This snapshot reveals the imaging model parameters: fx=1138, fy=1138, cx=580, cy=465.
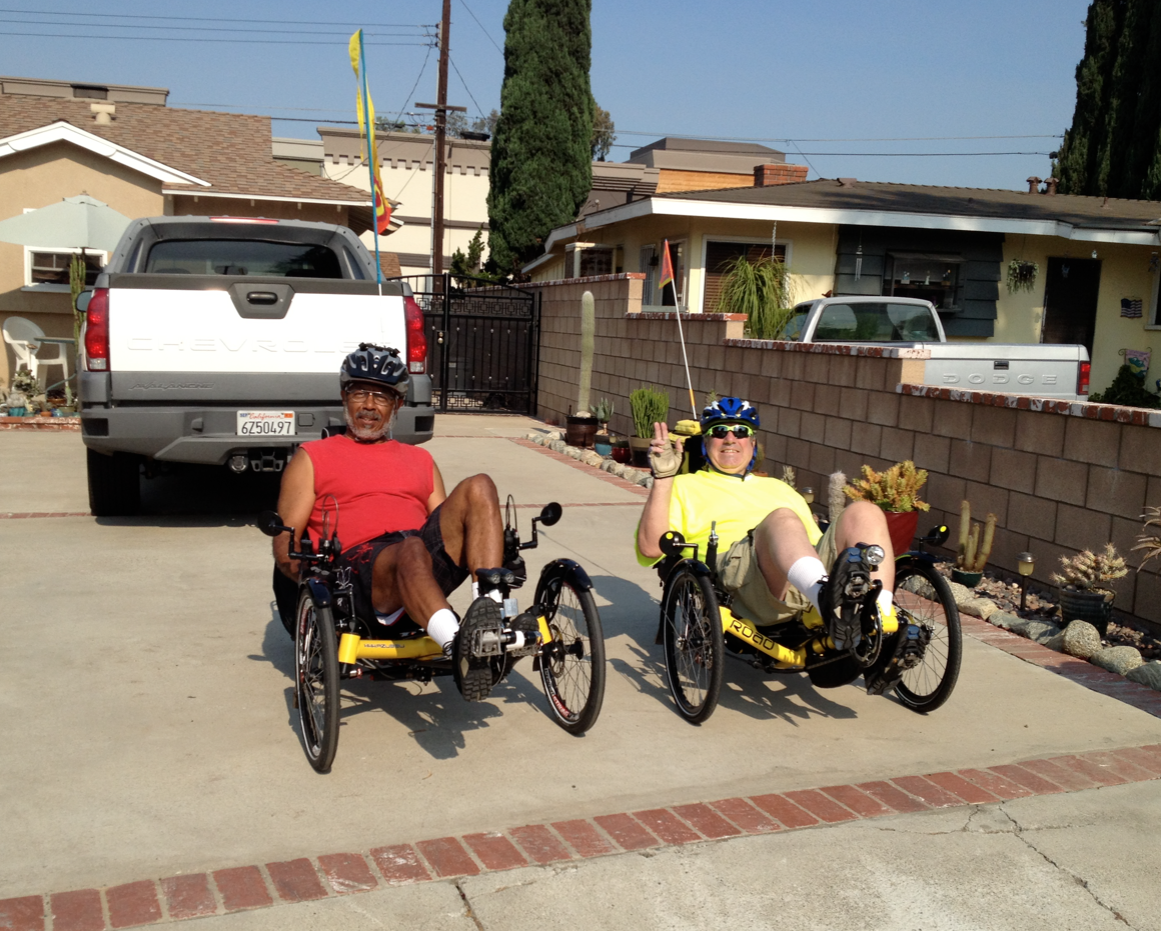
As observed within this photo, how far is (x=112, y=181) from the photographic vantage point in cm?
1656

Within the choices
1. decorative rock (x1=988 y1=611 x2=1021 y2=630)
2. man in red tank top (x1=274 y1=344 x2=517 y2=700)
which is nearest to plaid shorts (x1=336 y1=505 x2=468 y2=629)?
man in red tank top (x1=274 y1=344 x2=517 y2=700)

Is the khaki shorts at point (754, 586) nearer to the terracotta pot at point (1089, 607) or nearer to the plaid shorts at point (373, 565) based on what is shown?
the plaid shorts at point (373, 565)

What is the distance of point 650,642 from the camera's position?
5.88 meters

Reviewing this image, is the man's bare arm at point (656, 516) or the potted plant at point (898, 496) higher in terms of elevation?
the man's bare arm at point (656, 516)

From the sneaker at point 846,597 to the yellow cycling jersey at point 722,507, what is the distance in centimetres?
79

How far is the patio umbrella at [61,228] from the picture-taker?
13.9 meters

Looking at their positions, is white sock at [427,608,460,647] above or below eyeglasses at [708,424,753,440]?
below

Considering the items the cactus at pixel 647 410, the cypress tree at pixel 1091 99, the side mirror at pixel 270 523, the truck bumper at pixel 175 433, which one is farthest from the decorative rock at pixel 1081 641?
the cypress tree at pixel 1091 99

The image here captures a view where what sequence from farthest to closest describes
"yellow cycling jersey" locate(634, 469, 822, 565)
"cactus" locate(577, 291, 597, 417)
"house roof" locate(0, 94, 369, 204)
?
"house roof" locate(0, 94, 369, 204)
"cactus" locate(577, 291, 597, 417)
"yellow cycling jersey" locate(634, 469, 822, 565)

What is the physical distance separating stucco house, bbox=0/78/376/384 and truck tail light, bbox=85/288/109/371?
7.87 m

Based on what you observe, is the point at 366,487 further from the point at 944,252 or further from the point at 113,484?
the point at 944,252

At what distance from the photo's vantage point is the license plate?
24.4 ft

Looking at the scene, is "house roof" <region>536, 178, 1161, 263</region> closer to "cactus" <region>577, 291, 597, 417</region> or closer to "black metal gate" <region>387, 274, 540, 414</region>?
"black metal gate" <region>387, 274, 540, 414</region>

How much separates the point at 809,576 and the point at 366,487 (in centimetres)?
180
